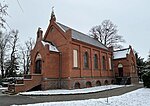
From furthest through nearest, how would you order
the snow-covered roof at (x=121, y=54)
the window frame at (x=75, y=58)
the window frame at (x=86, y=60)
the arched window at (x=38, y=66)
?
the snow-covered roof at (x=121, y=54) < the window frame at (x=86, y=60) < the arched window at (x=38, y=66) < the window frame at (x=75, y=58)

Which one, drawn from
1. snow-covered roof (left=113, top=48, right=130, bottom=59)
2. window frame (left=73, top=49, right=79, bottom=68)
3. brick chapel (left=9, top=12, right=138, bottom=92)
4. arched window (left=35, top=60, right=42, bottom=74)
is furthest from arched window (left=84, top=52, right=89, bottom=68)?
snow-covered roof (left=113, top=48, right=130, bottom=59)

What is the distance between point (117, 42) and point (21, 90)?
41.2 m

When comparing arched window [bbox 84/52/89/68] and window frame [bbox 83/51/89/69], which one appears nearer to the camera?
window frame [bbox 83/51/89/69]

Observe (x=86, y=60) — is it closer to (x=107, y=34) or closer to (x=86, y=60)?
(x=86, y=60)

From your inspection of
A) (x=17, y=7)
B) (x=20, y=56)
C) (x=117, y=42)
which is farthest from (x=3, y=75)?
(x=17, y=7)

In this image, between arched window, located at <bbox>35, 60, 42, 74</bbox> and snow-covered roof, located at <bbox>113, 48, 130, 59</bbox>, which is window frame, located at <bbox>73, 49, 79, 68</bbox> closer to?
arched window, located at <bbox>35, 60, 42, 74</bbox>

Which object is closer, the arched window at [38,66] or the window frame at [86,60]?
the arched window at [38,66]

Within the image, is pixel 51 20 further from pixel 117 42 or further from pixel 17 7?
pixel 117 42

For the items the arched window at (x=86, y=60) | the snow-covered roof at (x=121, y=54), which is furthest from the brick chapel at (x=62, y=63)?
the snow-covered roof at (x=121, y=54)

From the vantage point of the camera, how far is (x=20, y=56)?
53.3m

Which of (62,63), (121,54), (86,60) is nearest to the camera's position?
(62,63)

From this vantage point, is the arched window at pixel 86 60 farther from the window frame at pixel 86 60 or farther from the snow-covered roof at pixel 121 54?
the snow-covered roof at pixel 121 54

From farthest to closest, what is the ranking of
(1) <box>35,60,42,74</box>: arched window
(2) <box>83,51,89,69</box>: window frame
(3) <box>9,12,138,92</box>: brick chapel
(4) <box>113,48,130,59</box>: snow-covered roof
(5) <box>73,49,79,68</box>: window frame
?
1. (4) <box>113,48,130,59</box>: snow-covered roof
2. (2) <box>83,51,89,69</box>: window frame
3. (1) <box>35,60,42,74</box>: arched window
4. (5) <box>73,49,79,68</box>: window frame
5. (3) <box>9,12,138,92</box>: brick chapel

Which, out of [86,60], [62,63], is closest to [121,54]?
[86,60]
